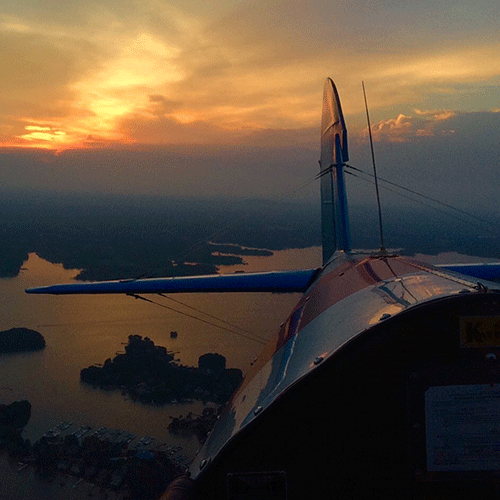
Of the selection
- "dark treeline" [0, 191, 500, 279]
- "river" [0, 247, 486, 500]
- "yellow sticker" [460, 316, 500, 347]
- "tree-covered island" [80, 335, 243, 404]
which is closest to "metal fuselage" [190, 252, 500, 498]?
"yellow sticker" [460, 316, 500, 347]

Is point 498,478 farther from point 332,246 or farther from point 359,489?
point 332,246

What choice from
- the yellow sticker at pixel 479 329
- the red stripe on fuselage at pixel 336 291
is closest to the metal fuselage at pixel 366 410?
the yellow sticker at pixel 479 329

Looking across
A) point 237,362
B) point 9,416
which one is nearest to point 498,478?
point 9,416

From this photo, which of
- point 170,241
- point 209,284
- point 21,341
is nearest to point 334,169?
point 209,284

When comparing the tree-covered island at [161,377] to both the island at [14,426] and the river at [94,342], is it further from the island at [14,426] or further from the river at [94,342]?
the island at [14,426]

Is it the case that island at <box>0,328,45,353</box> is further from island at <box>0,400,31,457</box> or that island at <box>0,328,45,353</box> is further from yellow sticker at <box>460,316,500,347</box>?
yellow sticker at <box>460,316,500,347</box>
